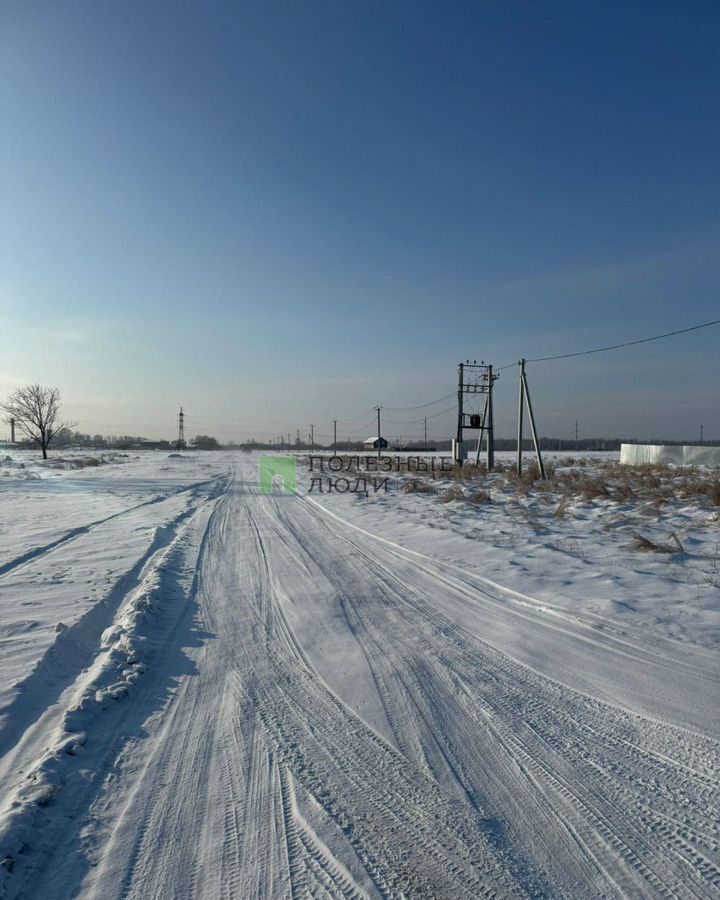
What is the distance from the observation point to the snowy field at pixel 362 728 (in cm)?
218

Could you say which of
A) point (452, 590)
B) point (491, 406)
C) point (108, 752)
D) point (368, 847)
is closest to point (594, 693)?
point (368, 847)

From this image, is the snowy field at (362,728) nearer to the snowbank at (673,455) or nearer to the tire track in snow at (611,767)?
the tire track in snow at (611,767)

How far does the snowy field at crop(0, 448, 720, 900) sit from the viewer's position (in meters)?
2.18

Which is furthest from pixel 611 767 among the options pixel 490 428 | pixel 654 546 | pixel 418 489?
pixel 490 428

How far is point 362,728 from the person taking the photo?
325cm

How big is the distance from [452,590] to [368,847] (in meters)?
4.22

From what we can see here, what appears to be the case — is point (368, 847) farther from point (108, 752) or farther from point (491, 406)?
point (491, 406)

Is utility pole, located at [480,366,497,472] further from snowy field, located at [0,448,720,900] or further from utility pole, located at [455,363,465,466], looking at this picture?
snowy field, located at [0,448,720,900]

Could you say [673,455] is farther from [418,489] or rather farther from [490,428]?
[418,489]

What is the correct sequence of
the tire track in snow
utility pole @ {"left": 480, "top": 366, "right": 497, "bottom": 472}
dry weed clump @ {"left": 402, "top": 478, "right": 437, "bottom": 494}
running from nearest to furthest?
the tire track in snow, dry weed clump @ {"left": 402, "top": 478, "right": 437, "bottom": 494}, utility pole @ {"left": 480, "top": 366, "right": 497, "bottom": 472}

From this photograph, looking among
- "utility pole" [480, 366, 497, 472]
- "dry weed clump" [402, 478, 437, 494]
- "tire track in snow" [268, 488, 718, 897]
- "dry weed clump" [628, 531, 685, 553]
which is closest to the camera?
"tire track in snow" [268, 488, 718, 897]

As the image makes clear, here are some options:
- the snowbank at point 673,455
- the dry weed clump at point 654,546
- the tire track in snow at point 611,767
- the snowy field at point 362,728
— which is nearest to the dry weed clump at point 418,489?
the dry weed clump at point 654,546

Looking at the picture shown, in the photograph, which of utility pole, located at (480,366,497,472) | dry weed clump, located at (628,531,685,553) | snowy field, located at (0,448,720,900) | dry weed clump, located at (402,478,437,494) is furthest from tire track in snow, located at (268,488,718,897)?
utility pole, located at (480,366,497,472)

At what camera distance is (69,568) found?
7340 millimetres
